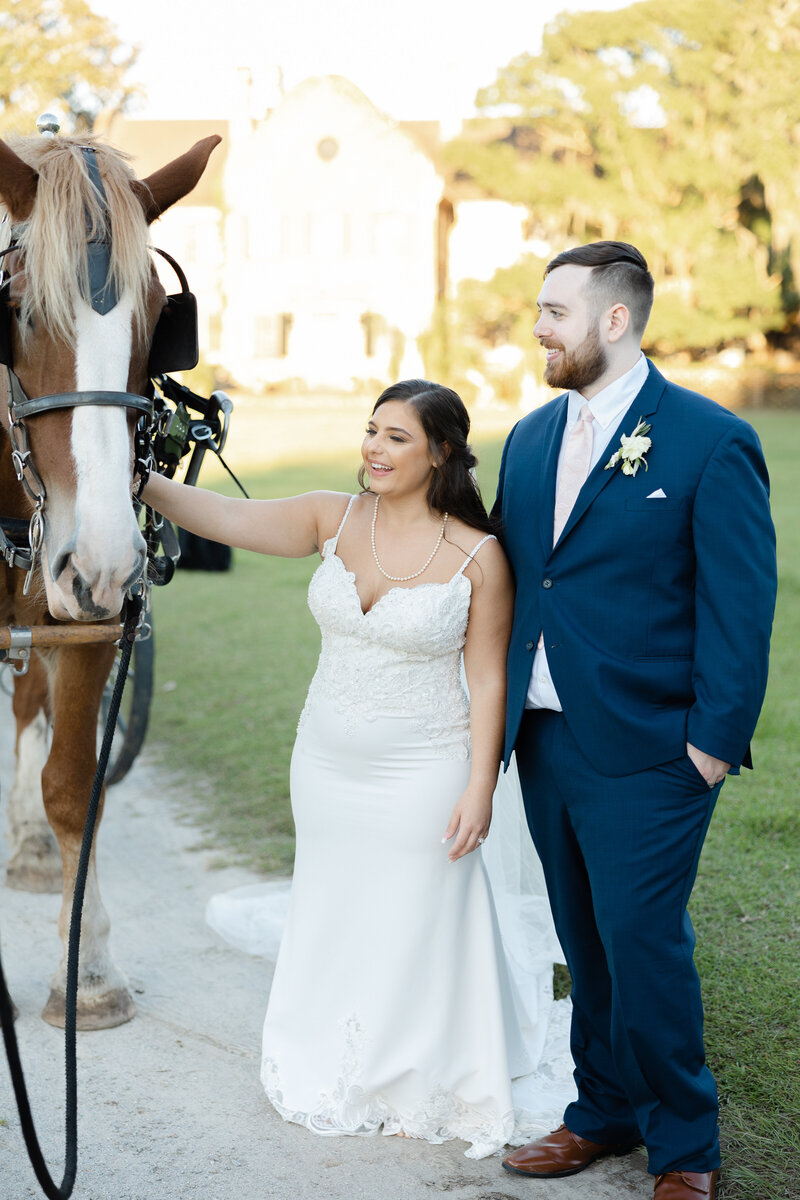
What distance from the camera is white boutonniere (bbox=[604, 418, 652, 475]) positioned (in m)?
2.55

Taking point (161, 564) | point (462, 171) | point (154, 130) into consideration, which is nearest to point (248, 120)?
point (154, 130)

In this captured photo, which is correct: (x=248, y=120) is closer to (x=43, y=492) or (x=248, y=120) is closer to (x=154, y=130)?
(x=154, y=130)

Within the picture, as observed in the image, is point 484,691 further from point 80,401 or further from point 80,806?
point 80,806

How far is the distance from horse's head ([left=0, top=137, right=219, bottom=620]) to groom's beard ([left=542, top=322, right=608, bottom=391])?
96cm

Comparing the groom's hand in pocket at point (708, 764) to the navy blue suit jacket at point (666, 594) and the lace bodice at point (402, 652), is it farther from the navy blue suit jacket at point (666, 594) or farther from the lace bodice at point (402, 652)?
the lace bodice at point (402, 652)

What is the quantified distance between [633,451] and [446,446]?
1.99ft

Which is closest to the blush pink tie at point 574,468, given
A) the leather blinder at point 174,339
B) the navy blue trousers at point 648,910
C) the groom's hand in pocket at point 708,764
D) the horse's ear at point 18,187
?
the navy blue trousers at point 648,910

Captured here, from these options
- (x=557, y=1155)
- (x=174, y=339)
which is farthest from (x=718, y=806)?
(x=174, y=339)

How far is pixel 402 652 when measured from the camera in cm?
299

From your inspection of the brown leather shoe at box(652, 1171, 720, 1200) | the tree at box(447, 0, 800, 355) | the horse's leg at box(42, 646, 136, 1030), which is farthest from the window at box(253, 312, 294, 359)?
the brown leather shoe at box(652, 1171, 720, 1200)

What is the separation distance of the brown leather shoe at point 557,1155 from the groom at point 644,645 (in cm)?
25

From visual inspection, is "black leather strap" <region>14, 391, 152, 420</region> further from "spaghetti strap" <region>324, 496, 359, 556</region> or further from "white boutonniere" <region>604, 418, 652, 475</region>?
"white boutonniere" <region>604, 418, 652, 475</region>

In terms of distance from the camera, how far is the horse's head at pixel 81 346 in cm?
243

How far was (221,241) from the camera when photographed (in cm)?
3647
